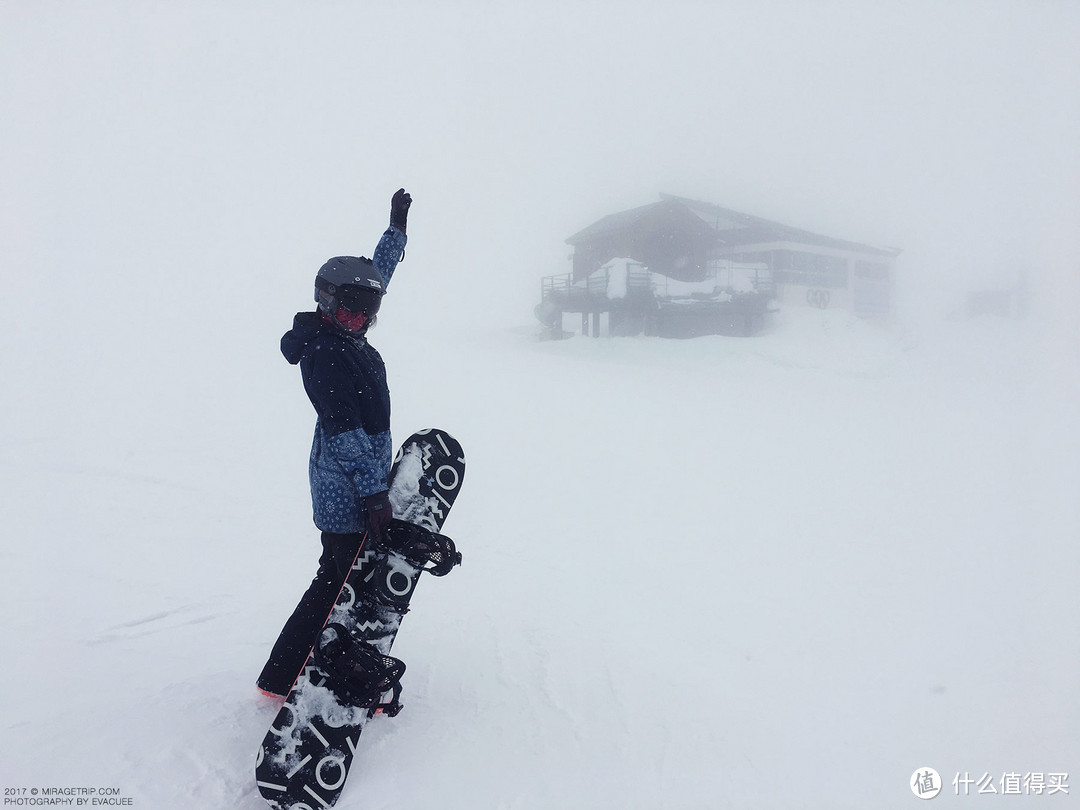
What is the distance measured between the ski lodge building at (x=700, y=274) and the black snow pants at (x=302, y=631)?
808 inches

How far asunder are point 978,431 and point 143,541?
43.2 ft

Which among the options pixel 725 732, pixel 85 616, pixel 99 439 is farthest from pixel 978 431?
pixel 99 439

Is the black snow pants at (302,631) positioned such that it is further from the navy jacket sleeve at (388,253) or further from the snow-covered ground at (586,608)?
the navy jacket sleeve at (388,253)

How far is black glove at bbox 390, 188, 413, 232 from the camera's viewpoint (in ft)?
10.3

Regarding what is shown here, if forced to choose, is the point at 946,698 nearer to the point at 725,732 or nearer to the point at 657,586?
the point at 725,732

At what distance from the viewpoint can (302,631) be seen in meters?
2.70

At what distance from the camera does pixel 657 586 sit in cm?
489

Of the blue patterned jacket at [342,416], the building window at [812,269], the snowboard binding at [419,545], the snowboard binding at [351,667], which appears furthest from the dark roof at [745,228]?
the snowboard binding at [351,667]

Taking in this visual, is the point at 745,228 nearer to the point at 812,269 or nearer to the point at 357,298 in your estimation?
the point at 812,269

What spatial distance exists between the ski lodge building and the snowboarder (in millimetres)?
20434

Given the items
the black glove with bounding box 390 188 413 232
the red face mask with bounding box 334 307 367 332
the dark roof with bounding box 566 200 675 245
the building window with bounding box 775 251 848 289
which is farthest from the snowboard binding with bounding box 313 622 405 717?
Answer: the building window with bounding box 775 251 848 289

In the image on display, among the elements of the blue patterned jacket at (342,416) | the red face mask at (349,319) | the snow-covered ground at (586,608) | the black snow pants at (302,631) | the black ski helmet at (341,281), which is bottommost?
the snow-covered ground at (586,608)

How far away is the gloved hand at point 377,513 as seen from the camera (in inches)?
95.0

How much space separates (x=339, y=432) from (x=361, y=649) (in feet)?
2.77
